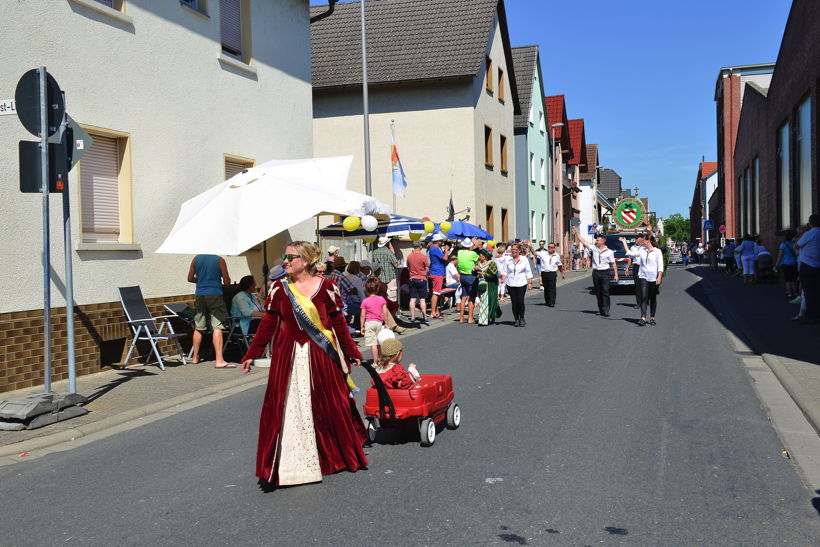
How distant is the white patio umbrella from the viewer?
895 centimetres

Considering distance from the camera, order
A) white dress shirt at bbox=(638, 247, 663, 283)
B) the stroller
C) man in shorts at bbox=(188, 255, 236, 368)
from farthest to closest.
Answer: the stroller
white dress shirt at bbox=(638, 247, 663, 283)
man in shorts at bbox=(188, 255, 236, 368)

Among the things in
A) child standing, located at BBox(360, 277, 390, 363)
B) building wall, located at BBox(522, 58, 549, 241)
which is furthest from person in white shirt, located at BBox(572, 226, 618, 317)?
building wall, located at BBox(522, 58, 549, 241)

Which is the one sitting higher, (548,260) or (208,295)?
(548,260)

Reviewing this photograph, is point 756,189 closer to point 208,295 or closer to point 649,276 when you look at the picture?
point 649,276

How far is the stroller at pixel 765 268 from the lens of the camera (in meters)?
26.2

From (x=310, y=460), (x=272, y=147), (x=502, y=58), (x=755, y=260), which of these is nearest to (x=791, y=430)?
(x=310, y=460)

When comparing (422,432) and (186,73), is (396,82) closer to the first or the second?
(186,73)

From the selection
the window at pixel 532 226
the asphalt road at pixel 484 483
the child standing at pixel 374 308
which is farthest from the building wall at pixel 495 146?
the asphalt road at pixel 484 483

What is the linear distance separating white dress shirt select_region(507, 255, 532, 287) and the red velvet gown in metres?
10.7

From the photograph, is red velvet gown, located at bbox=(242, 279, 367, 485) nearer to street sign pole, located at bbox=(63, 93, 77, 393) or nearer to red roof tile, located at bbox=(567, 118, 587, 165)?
street sign pole, located at bbox=(63, 93, 77, 393)

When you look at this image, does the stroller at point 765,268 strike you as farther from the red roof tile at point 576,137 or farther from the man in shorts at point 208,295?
the red roof tile at point 576,137

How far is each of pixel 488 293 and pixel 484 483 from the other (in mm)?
10788

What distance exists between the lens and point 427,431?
19.9ft

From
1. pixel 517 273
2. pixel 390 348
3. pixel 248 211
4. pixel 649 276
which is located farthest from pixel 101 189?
pixel 649 276
